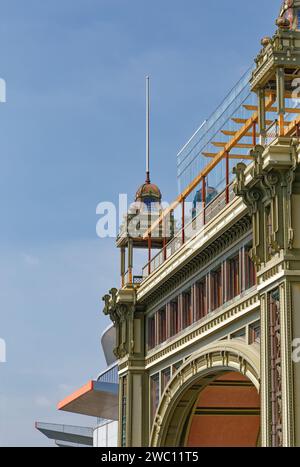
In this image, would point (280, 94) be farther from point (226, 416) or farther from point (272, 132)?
point (226, 416)

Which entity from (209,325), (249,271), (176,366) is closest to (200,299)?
(209,325)

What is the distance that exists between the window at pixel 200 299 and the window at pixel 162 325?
6.09 meters

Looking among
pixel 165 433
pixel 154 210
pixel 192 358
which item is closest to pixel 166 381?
pixel 165 433

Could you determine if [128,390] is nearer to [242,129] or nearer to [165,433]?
[165,433]

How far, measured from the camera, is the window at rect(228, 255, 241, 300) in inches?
1583

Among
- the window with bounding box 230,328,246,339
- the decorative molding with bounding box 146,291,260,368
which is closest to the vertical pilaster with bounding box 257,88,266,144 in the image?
the decorative molding with bounding box 146,291,260,368

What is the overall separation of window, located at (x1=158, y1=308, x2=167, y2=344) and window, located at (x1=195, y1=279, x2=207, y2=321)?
6088mm

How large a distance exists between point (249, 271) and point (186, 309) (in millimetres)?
9393

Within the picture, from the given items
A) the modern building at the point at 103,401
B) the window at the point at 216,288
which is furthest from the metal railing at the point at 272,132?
the modern building at the point at 103,401

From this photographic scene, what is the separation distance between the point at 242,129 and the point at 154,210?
18235 millimetres

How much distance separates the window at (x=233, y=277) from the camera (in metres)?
40.2

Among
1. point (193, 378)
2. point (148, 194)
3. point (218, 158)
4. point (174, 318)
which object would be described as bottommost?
point (193, 378)

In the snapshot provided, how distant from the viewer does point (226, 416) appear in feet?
171
